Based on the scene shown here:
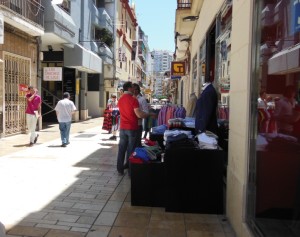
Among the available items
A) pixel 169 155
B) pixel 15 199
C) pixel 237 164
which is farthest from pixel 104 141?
pixel 237 164

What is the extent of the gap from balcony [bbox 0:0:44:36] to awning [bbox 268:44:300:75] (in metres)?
10.1

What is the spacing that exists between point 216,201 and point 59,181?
9.75ft

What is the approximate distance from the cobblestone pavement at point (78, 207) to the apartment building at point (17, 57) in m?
4.93

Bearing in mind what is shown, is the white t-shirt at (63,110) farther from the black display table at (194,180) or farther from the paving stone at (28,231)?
the paving stone at (28,231)

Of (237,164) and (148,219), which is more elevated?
(237,164)

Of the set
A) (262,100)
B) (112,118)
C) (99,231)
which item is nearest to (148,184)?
(99,231)

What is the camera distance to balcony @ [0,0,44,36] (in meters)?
11.9

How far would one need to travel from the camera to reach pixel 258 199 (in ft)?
12.8

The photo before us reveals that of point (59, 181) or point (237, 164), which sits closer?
point (237, 164)

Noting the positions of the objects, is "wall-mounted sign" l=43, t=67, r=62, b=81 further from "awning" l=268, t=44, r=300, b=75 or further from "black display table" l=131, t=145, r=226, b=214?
"awning" l=268, t=44, r=300, b=75

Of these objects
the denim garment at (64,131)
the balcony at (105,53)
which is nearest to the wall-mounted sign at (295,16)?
the denim garment at (64,131)

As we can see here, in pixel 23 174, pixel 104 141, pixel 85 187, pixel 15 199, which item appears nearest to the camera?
pixel 15 199

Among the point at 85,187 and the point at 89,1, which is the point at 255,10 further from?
the point at 89,1

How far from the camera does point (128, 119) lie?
7020 mm
